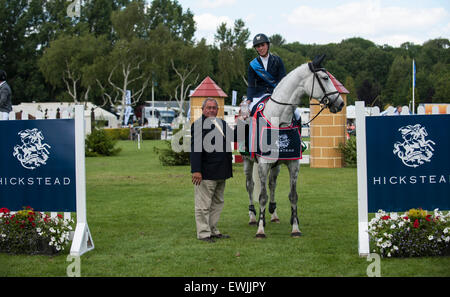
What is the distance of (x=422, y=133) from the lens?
242 inches

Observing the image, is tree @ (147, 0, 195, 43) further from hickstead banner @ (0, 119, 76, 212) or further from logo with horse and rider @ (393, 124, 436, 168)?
logo with horse and rider @ (393, 124, 436, 168)

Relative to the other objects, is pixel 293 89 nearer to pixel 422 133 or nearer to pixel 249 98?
pixel 249 98

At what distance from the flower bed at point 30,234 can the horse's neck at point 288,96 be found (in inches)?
130

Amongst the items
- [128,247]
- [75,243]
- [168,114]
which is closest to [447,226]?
[128,247]

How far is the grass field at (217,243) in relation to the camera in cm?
563

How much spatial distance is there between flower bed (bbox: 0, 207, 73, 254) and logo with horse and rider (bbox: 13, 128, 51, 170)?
0.63 meters

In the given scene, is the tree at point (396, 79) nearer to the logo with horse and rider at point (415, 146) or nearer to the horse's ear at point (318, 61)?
the horse's ear at point (318, 61)

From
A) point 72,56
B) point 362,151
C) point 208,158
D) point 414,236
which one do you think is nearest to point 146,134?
point 72,56

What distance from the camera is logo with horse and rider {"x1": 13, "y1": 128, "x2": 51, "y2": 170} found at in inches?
262

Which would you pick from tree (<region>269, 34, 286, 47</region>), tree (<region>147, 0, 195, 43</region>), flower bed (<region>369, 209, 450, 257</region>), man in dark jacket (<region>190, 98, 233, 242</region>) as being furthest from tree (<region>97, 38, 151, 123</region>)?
tree (<region>269, 34, 286, 47</region>)

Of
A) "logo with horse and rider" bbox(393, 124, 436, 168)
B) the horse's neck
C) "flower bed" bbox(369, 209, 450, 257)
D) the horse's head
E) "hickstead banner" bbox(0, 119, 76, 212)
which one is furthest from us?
the horse's neck

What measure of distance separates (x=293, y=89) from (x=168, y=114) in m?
65.7

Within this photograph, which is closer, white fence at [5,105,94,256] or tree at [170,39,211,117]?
white fence at [5,105,94,256]

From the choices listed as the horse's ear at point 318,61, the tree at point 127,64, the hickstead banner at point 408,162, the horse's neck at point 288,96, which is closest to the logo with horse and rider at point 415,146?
the hickstead banner at point 408,162
